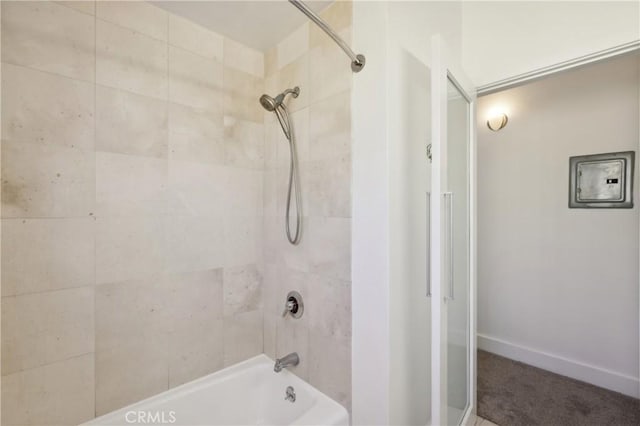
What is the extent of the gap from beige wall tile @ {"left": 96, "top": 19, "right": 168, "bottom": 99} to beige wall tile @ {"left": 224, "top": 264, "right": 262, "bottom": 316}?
108cm

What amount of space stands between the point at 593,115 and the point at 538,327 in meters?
1.83

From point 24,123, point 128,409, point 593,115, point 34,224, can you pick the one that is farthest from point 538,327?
point 24,123

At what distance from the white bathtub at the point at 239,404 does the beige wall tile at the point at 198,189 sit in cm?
93

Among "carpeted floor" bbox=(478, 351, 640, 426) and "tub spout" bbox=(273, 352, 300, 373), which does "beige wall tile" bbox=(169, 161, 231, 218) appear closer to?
"tub spout" bbox=(273, 352, 300, 373)

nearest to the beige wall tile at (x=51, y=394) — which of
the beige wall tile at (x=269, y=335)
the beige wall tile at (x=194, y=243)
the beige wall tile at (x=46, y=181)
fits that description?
the beige wall tile at (x=194, y=243)

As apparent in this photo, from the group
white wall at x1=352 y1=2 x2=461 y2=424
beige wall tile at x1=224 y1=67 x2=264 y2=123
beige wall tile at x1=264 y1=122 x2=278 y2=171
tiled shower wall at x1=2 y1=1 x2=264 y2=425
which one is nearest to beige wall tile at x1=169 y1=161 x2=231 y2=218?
tiled shower wall at x1=2 y1=1 x2=264 y2=425

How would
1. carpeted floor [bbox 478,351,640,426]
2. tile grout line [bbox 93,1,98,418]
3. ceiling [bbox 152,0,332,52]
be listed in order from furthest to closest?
carpeted floor [bbox 478,351,640,426]
ceiling [bbox 152,0,332,52]
tile grout line [bbox 93,1,98,418]

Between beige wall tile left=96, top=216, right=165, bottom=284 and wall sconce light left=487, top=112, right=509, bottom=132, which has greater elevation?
wall sconce light left=487, top=112, right=509, bottom=132

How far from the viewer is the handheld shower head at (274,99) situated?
1543 millimetres

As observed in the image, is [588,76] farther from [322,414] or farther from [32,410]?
[32,410]

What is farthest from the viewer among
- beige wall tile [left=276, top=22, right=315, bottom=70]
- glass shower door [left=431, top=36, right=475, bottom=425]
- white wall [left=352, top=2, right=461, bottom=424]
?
beige wall tile [left=276, top=22, right=315, bottom=70]

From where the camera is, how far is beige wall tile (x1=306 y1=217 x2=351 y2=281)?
4.53ft
